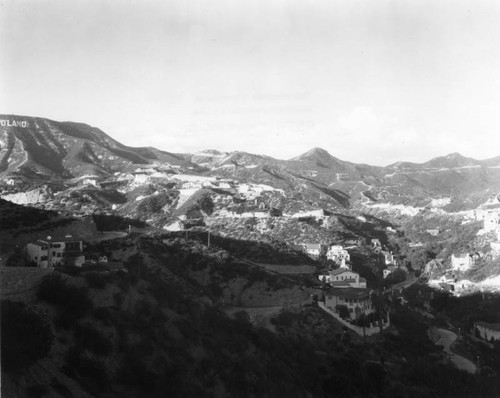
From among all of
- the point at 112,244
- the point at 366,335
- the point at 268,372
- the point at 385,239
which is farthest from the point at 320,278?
the point at 385,239

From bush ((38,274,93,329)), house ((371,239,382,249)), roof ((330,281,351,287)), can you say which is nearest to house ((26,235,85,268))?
bush ((38,274,93,329))

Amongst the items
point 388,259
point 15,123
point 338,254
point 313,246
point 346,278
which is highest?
point 15,123

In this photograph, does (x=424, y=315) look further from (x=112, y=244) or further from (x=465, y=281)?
(x=112, y=244)

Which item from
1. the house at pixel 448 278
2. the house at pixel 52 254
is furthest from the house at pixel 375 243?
the house at pixel 52 254

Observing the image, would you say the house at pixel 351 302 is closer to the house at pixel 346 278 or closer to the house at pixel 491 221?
the house at pixel 346 278

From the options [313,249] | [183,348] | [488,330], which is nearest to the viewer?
[183,348]

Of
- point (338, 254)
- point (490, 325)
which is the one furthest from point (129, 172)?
point (490, 325)

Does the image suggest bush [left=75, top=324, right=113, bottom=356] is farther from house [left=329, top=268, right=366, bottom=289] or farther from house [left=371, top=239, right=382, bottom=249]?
house [left=371, top=239, right=382, bottom=249]

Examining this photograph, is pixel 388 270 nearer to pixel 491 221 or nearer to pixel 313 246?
pixel 313 246
